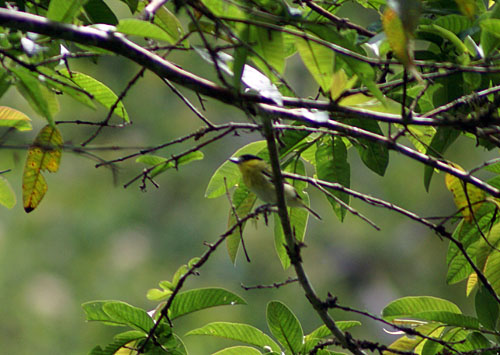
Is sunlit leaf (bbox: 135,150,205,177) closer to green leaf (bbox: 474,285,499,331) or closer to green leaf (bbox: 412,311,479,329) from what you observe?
green leaf (bbox: 412,311,479,329)

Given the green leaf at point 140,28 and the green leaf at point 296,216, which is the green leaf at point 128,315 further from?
the green leaf at point 140,28

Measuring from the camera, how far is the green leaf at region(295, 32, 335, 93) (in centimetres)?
112

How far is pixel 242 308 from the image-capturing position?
816cm

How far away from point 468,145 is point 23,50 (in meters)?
8.08

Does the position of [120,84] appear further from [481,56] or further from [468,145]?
[481,56]

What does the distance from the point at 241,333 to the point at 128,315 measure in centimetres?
29

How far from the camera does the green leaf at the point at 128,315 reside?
4.59 feet

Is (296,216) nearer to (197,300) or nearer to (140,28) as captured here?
(197,300)

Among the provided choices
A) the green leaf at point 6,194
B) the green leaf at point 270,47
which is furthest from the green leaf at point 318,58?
the green leaf at point 6,194

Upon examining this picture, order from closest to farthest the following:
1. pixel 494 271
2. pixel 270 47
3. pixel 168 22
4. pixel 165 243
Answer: pixel 270 47, pixel 168 22, pixel 494 271, pixel 165 243

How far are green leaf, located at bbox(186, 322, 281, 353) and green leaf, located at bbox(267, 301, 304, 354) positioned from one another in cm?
3

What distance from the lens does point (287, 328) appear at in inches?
59.2

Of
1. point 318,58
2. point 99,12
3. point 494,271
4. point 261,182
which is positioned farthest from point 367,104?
point 99,12

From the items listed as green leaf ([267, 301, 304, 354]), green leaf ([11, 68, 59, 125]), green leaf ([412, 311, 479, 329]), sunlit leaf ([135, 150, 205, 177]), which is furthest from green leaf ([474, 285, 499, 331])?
green leaf ([11, 68, 59, 125])
